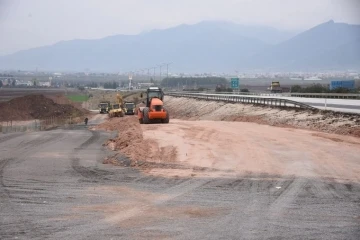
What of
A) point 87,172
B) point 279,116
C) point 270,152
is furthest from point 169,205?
point 279,116

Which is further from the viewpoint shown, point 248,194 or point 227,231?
point 248,194

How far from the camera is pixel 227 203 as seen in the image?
39.3 ft

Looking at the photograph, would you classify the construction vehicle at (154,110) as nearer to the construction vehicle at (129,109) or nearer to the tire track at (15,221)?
the tire track at (15,221)

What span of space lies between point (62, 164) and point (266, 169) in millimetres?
7615

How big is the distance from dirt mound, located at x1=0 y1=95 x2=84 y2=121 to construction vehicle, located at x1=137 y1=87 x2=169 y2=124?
41.1 metres

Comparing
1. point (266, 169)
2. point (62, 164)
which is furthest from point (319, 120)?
point (62, 164)

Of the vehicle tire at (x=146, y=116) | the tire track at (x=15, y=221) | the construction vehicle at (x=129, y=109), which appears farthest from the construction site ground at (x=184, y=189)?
the construction vehicle at (x=129, y=109)

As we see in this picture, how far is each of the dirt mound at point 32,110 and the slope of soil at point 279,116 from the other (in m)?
23.7

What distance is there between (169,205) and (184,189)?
2157 mm

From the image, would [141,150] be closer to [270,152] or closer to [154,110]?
[270,152]

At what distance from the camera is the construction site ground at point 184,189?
31.7ft

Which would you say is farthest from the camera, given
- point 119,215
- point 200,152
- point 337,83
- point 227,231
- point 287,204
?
point 337,83

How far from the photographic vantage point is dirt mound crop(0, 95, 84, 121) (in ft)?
268

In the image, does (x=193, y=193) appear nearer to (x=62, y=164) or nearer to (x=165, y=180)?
(x=165, y=180)
